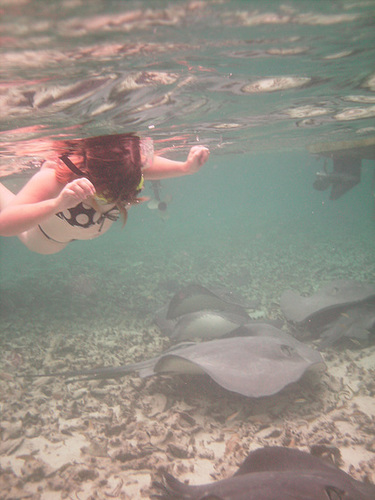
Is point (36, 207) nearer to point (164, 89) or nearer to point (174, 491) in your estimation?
point (174, 491)

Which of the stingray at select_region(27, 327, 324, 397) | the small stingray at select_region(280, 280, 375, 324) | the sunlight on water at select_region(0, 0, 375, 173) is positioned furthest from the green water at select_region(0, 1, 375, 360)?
the stingray at select_region(27, 327, 324, 397)

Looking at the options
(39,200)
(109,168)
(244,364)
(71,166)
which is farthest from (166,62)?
(244,364)

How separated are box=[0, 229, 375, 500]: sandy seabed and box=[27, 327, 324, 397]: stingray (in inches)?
28.0

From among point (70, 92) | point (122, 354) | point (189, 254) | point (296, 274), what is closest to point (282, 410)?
point (122, 354)

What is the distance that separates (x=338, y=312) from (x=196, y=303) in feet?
12.9

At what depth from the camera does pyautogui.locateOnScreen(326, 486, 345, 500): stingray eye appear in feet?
8.27

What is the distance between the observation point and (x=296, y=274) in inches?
587

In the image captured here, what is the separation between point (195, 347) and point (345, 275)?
38.2 feet

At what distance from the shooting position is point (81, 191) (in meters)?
2.50

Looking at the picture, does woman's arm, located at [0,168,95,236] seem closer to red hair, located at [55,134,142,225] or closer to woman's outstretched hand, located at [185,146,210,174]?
red hair, located at [55,134,142,225]

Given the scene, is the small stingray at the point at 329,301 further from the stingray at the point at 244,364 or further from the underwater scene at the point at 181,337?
the stingray at the point at 244,364

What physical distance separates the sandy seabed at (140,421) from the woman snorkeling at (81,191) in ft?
10.5

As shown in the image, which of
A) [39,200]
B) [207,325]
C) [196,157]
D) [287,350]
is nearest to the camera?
[39,200]

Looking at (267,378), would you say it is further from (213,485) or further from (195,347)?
(213,485)
